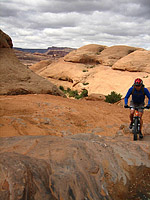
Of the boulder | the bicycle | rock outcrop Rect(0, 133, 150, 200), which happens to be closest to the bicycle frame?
the bicycle

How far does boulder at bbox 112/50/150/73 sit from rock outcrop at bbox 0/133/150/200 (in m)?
18.8

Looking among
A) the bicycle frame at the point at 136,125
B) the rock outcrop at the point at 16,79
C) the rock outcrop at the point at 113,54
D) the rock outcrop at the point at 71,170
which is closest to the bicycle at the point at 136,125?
the bicycle frame at the point at 136,125

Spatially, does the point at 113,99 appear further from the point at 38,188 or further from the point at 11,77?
the point at 38,188

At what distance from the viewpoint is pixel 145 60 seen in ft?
68.9

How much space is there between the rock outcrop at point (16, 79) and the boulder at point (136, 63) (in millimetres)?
13883

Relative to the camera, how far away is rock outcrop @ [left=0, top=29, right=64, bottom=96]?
25.2 feet

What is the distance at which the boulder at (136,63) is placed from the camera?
20.3m

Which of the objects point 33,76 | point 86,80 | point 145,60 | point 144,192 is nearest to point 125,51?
point 145,60

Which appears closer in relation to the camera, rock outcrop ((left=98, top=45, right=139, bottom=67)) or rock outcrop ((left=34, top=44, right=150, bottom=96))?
rock outcrop ((left=34, top=44, right=150, bottom=96))

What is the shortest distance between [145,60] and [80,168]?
840 inches

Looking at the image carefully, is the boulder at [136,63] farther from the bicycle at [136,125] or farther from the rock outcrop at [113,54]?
the bicycle at [136,125]

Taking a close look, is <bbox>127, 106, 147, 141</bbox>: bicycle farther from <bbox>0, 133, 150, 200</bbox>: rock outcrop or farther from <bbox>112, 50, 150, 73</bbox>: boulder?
<bbox>112, 50, 150, 73</bbox>: boulder

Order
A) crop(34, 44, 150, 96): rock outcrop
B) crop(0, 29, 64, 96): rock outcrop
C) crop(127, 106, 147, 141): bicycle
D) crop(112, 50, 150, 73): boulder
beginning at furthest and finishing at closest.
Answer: crop(112, 50, 150, 73): boulder
crop(34, 44, 150, 96): rock outcrop
crop(0, 29, 64, 96): rock outcrop
crop(127, 106, 147, 141): bicycle

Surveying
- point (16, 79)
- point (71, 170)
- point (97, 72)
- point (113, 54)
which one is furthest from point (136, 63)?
point (71, 170)
